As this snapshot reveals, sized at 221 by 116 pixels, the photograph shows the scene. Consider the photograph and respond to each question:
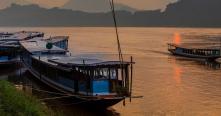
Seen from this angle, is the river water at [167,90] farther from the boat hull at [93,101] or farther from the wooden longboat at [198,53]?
the wooden longboat at [198,53]

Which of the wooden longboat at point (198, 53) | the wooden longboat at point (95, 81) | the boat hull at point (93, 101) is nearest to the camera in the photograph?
the boat hull at point (93, 101)

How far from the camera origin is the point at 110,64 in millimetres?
35562

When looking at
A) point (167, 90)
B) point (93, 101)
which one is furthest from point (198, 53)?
point (93, 101)

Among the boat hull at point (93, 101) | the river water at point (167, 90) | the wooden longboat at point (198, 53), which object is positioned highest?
the wooden longboat at point (198, 53)

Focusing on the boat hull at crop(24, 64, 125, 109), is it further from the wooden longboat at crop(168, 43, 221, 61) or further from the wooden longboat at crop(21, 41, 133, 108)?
the wooden longboat at crop(168, 43, 221, 61)

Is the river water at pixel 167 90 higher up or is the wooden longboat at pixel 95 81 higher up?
the wooden longboat at pixel 95 81

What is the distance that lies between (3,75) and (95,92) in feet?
87.6

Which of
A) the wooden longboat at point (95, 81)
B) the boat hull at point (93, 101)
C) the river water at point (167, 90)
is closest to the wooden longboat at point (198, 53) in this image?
the river water at point (167, 90)

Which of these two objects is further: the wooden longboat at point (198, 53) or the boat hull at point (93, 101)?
the wooden longboat at point (198, 53)

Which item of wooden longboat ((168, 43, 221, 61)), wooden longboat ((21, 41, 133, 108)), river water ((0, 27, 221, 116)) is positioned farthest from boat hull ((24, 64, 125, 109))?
wooden longboat ((168, 43, 221, 61))

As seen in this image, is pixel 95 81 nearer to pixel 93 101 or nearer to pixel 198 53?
pixel 93 101

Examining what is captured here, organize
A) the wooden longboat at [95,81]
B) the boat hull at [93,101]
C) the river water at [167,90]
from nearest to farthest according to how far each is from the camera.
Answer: the boat hull at [93,101], the wooden longboat at [95,81], the river water at [167,90]

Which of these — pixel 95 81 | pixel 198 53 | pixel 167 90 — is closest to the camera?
pixel 95 81

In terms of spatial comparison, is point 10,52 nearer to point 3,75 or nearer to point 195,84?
point 3,75
